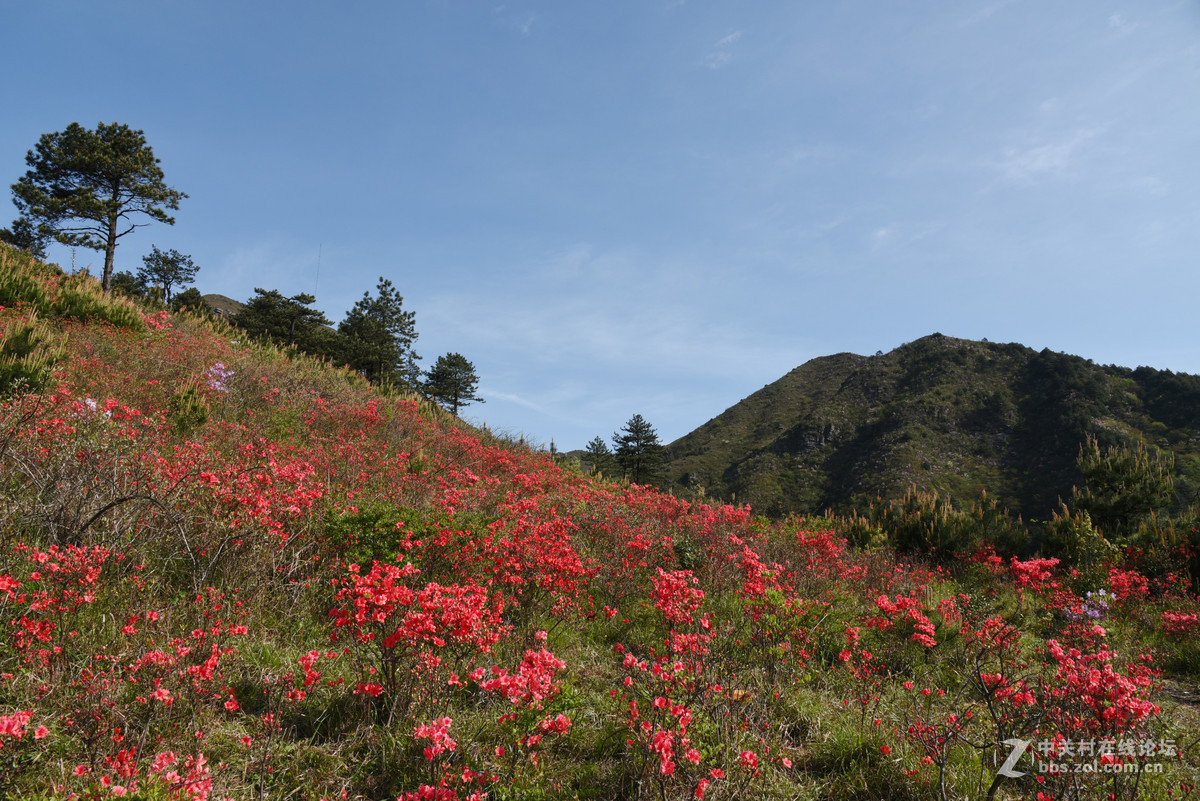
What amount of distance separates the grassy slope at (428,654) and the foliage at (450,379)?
91.5ft

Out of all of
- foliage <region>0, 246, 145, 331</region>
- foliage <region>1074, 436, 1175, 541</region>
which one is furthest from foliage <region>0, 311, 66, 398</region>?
foliage <region>1074, 436, 1175, 541</region>

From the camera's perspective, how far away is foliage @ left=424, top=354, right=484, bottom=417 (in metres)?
35.4

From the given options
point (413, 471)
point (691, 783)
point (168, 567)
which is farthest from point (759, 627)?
point (413, 471)

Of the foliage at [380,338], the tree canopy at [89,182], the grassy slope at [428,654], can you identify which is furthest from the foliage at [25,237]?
the grassy slope at [428,654]

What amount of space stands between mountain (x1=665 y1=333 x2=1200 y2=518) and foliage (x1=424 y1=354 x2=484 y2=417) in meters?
16.1

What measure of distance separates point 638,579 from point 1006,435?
5354 centimetres

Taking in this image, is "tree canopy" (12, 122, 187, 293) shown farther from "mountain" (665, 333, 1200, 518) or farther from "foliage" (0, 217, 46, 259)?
"mountain" (665, 333, 1200, 518)

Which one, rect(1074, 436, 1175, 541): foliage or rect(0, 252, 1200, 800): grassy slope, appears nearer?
rect(0, 252, 1200, 800): grassy slope

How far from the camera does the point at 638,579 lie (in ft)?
20.7

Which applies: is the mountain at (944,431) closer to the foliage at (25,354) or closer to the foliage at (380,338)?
the foliage at (380,338)

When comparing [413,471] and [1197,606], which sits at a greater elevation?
[413,471]

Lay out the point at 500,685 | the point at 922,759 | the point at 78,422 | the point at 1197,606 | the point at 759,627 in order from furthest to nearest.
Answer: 1. the point at 1197,606
2. the point at 78,422
3. the point at 759,627
4. the point at 922,759
5. the point at 500,685

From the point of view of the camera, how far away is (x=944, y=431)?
49.2 m

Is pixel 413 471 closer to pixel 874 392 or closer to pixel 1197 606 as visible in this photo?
pixel 1197 606
